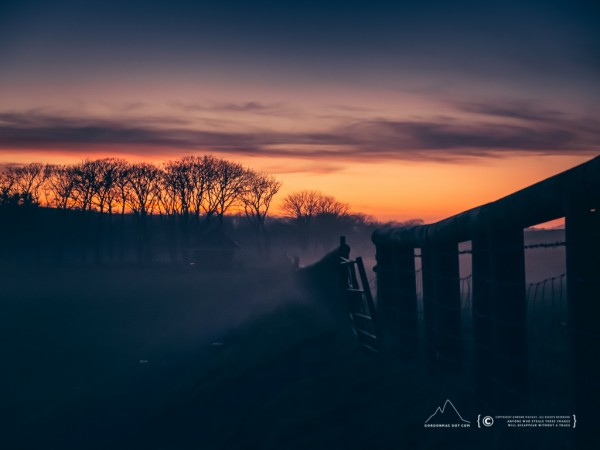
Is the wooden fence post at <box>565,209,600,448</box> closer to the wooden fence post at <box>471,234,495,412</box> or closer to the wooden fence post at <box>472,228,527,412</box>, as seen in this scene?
the wooden fence post at <box>472,228,527,412</box>

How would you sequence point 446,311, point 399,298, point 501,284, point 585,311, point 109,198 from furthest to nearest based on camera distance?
1. point 109,198
2. point 399,298
3. point 446,311
4. point 501,284
5. point 585,311

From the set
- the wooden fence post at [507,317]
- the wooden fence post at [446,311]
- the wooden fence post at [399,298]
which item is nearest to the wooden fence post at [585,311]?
the wooden fence post at [507,317]

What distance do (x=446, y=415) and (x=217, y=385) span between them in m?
7.72

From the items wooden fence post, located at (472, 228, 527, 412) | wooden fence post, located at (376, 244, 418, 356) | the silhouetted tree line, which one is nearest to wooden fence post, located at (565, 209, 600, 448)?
wooden fence post, located at (472, 228, 527, 412)

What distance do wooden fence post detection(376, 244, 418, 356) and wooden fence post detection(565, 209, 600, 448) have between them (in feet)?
14.2

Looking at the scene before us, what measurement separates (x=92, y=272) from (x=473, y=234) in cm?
5733

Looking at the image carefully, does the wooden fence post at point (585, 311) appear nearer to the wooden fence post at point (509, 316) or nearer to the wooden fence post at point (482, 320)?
the wooden fence post at point (509, 316)

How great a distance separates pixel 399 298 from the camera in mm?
10094

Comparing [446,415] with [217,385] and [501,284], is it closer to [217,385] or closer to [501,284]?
[501,284]

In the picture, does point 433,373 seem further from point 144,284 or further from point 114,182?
point 114,182

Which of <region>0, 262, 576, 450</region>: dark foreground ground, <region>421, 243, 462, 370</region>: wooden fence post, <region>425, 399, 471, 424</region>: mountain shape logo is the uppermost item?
<region>421, 243, 462, 370</region>: wooden fence post

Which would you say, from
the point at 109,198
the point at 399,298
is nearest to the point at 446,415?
the point at 399,298

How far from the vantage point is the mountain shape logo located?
6.92 meters

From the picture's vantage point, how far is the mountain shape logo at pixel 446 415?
22.7 feet
